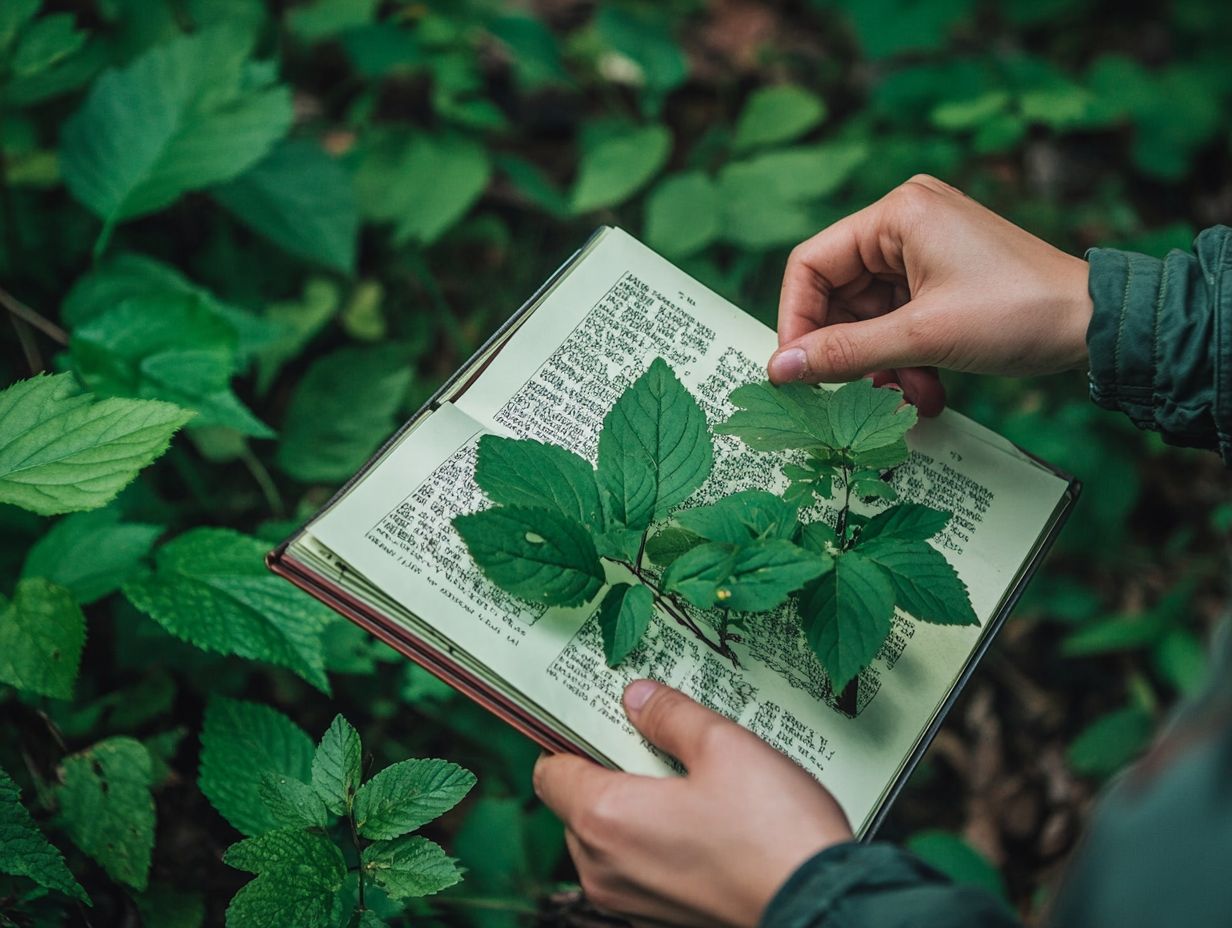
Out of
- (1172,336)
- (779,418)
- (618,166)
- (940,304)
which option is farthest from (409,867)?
(618,166)

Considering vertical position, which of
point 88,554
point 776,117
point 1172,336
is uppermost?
point 776,117

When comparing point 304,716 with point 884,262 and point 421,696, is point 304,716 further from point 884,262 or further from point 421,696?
point 884,262

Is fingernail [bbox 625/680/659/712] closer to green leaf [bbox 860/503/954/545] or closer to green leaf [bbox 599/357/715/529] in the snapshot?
green leaf [bbox 599/357/715/529]

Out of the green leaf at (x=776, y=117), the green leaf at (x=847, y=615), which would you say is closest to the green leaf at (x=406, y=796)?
the green leaf at (x=847, y=615)

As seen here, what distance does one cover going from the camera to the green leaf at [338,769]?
93 centimetres

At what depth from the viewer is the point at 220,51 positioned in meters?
1.50

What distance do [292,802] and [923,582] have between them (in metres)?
0.72

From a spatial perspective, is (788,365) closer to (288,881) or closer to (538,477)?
(538,477)

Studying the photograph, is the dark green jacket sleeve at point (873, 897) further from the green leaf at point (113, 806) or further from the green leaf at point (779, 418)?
the green leaf at point (113, 806)

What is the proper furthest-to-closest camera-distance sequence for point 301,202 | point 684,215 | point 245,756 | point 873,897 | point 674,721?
point 684,215 → point 301,202 → point 245,756 → point 674,721 → point 873,897

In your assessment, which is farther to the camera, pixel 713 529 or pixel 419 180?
pixel 419 180

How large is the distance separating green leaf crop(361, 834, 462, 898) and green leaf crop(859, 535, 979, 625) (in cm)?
55

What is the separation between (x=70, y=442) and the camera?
1.00m

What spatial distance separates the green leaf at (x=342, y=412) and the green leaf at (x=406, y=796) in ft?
2.09
